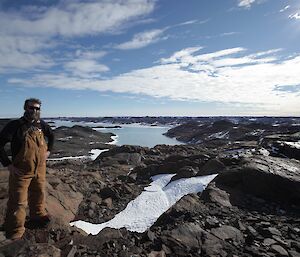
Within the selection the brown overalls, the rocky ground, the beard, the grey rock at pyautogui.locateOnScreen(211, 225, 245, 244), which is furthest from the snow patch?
the beard

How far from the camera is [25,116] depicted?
5715 mm

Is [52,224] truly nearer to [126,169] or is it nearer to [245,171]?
[245,171]

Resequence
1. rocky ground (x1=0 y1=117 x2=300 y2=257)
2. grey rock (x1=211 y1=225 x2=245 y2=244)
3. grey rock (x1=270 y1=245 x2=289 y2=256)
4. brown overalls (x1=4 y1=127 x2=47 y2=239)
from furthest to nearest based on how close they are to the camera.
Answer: grey rock (x1=211 y1=225 x2=245 y2=244), grey rock (x1=270 y1=245 x2=289 y2=256), rocky ground (x1=0 y1=117 x2=300 y2=257), brown overalls (x1=4 y1=127 x2=47 y2=239)

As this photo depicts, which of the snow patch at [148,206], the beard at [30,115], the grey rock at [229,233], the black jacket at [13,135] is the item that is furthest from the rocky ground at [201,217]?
the beard at [30,115]

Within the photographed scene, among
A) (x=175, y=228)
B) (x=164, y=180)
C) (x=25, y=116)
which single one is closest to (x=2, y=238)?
(x=25, y=116)

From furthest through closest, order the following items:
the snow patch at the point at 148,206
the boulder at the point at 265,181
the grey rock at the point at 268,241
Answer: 1. the boulder at the point at 265,181
2. the snow patch at the point at 148,206
3. the grey rock at the point at 268,241

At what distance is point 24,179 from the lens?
5.59 meters

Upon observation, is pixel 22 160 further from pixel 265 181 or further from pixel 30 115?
pixel 265 181

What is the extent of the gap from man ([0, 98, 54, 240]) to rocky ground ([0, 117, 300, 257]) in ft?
1.24

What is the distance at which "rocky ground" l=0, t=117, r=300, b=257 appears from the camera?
18.5ft

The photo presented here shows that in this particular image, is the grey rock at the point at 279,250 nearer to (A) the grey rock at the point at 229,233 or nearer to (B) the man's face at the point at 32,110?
(A) the grey rock at the point at 229,233

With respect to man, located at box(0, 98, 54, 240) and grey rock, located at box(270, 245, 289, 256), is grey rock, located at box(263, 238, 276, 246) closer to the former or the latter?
grey rock, located at box(270, 245, 289, 256)

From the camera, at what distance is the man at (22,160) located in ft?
18.1

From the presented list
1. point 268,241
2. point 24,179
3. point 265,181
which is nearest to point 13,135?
point 24,179
